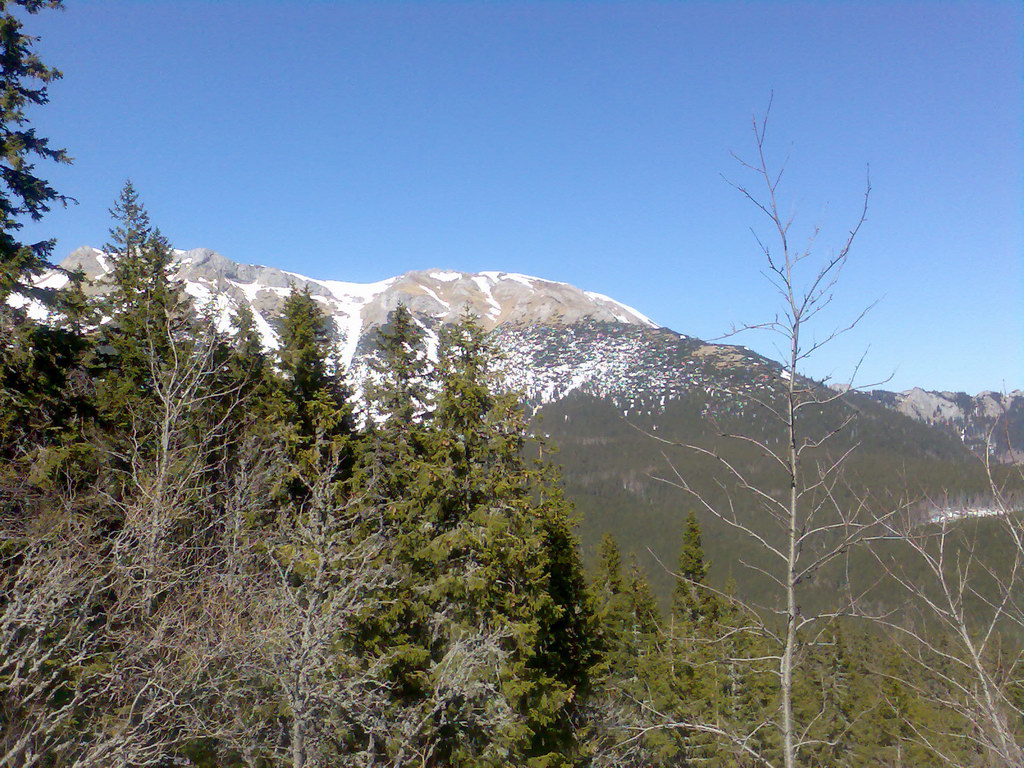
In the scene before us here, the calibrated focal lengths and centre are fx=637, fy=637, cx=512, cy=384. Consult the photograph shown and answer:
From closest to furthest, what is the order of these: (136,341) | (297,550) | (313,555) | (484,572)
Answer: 1. (297,550)
2. (313,555)
3. (484,572)
4. (136,341)

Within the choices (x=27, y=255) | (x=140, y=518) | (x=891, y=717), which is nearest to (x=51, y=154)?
(x=27, y=255)

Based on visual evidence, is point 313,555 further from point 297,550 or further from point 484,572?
point 484,572

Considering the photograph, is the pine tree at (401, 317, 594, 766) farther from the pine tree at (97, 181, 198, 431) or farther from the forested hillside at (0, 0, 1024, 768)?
the pine tree at (97, 181, 198, 431)

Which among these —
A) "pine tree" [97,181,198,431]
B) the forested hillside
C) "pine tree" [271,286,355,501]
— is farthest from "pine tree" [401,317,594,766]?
"pine tree" [97,181,198,431]

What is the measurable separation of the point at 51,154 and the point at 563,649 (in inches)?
557

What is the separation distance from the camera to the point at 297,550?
347 inches

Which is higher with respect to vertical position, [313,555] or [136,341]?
[136,341]

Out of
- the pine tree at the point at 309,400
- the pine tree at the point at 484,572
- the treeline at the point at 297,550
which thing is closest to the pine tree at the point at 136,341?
the treeline at the point at 297,550

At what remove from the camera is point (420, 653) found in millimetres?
10891

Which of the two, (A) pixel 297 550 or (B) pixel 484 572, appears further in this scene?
(B) pixel 484 572

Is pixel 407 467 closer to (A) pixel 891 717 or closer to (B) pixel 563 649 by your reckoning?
(B) pixel 563 649

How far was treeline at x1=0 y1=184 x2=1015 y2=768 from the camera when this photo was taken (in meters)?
7.20

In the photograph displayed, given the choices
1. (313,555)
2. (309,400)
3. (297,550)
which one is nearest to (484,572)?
(313,555)

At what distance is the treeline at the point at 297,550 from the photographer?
23.6ft
